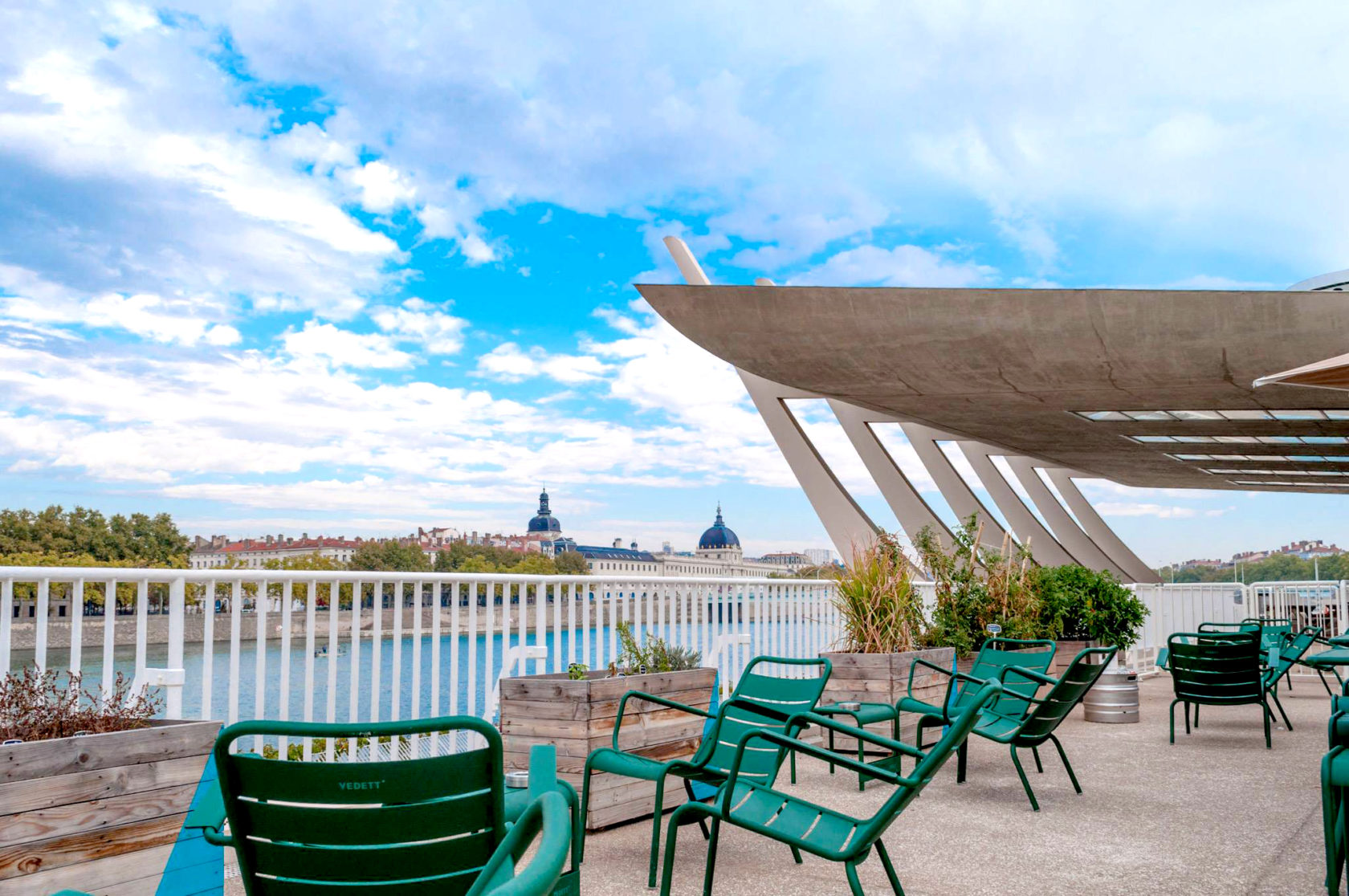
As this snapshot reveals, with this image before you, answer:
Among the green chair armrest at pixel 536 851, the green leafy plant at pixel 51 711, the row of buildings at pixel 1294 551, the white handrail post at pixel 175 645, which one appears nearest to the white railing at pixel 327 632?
the white handrail post at pixel 175 645

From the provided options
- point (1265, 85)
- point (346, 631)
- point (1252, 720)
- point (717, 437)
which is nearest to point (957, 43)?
point (1265, 85)

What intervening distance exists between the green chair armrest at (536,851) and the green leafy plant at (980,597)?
7077 millimetres

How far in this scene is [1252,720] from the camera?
25.7 ft

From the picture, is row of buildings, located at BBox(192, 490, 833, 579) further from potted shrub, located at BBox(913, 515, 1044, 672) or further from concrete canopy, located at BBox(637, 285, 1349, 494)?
concrete canopy, located at BBox(637, 285, 1349, 494)

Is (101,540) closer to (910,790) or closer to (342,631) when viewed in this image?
(342,631)

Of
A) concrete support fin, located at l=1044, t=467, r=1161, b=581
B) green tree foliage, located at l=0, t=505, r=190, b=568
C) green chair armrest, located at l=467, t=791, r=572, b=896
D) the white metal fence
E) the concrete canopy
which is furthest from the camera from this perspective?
concrete support fin, located at l=1044, t=467, r=1161, b=581

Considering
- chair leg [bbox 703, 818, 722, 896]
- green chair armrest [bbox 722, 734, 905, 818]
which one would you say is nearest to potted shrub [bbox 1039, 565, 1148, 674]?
chair leg [bbox 703, 818, 722, 896]

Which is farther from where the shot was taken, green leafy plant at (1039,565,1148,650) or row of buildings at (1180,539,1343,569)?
row of buildings at (1180,539,1343,569)

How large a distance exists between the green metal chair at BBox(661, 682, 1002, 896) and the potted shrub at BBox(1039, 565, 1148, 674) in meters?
5.96

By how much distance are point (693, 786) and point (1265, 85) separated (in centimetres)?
1875

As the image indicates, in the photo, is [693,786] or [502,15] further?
[502,15]

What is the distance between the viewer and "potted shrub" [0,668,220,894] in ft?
7.86

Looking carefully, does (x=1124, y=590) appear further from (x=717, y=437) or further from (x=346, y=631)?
(x=717, y=437)

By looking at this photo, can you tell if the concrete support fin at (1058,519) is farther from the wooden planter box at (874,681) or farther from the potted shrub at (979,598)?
the wooden planter box at (874,681)
